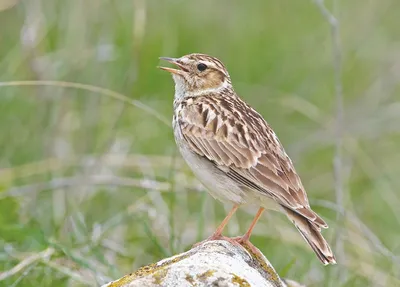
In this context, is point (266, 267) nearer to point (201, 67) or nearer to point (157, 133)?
point (201, 67)

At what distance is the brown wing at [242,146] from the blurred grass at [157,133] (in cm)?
37

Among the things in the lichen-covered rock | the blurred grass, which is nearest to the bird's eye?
the blurred grass

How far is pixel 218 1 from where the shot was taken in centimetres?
1140

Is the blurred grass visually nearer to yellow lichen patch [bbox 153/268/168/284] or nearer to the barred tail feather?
the barred tail feather

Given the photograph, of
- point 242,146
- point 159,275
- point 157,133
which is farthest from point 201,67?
point 159,275

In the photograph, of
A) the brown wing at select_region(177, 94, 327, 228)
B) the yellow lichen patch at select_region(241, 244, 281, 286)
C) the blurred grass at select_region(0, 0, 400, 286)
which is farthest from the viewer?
the blurred grass at select_region(0, 0, 400, 286)

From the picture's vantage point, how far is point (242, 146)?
5742 millimetres

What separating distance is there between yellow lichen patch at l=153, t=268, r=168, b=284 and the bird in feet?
3.50

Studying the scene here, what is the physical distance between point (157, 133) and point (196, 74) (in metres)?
2.45

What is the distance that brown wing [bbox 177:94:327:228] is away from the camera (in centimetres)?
539

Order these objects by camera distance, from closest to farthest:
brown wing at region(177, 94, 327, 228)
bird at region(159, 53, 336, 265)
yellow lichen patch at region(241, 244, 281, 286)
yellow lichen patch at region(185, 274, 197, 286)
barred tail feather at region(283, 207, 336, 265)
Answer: yellow lichen patch at region(185, 274, 197, 286)
yellow lichen patch at region(241, 244, 281, 286)
barred tail feather at region(283, 207, 336, 265)
bird at region(159, 53, 336, 265)
brown wing at region(177, 94, 327, 228)

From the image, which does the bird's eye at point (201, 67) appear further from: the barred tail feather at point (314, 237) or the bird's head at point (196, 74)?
the barred tail feather at point (314, 237)

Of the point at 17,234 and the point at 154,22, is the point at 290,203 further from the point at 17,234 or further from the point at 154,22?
the point at 154,22

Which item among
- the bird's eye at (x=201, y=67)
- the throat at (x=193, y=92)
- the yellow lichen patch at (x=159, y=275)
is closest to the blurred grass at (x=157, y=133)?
the throat at (x=193, y=92)
